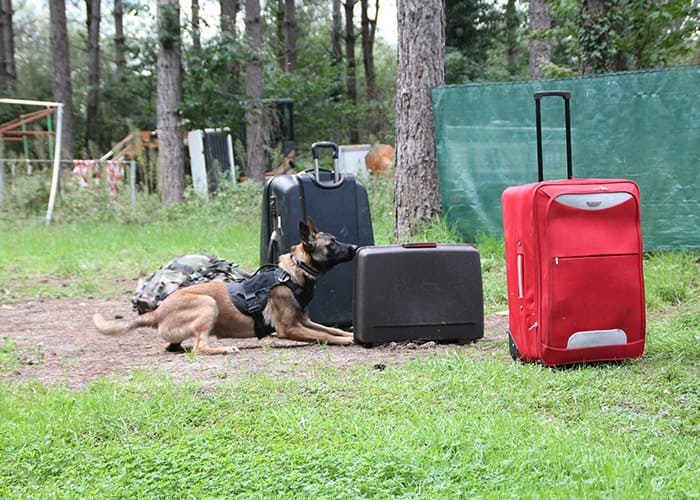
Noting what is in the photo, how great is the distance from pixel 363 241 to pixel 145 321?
1791mm

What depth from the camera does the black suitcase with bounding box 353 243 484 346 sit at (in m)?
5.62

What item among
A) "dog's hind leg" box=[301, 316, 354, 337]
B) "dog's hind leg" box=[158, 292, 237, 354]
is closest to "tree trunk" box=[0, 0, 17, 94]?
"dog's hind leg" box=[158, 292, 237, 354]

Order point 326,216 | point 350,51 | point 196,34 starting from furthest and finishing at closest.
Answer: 1. point 350,51
2. point 196,34
3. point 326,216

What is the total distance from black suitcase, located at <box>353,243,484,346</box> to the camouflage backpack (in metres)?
2.01

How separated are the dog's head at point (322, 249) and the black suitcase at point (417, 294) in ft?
1.08

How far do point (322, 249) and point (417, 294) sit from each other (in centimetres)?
81

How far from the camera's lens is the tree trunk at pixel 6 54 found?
96.1ft

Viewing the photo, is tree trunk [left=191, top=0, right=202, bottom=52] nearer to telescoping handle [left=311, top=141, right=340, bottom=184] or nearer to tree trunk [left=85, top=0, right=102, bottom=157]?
tree trunk [left=85, top=0, right=102, bottom=157]

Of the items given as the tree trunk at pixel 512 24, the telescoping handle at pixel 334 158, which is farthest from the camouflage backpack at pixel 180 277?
the tree trunk at pixel 512 24

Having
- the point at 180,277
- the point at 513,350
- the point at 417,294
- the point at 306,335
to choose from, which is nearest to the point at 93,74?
the point at 180,277

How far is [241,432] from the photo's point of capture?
144 inches

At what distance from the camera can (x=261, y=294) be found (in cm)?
612

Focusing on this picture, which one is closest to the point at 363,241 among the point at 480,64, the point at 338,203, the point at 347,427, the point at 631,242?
the point at 338,203

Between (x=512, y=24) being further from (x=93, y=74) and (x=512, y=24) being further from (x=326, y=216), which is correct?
(x=326, y=216)
